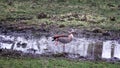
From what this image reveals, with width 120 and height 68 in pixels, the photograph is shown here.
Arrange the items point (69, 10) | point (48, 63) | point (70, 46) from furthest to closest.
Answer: point (69, 10)
point (70, 46)
point (48, 63)

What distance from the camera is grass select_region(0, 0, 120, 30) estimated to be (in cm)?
2534

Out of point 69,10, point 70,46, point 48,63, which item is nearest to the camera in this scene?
point 48,63

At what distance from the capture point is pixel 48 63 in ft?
55.2

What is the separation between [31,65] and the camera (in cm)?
1656

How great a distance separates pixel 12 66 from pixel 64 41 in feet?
13.5

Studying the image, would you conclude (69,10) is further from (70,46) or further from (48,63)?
(48,63)

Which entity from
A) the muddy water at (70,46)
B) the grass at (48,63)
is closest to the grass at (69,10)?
the muddy water at (70,46)

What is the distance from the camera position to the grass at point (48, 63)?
54.2ft

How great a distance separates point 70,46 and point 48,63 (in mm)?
3884

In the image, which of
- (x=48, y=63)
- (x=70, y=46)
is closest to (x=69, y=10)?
(x=70, y=46)

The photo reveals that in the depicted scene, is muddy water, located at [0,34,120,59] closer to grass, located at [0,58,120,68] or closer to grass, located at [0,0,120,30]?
grass, located at [0,58,120,68]

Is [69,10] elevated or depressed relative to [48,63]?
elevated

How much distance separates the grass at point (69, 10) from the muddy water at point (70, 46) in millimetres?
3193

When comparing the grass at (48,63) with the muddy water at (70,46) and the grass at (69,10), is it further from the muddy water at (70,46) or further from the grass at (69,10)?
the grass at (69,10)
